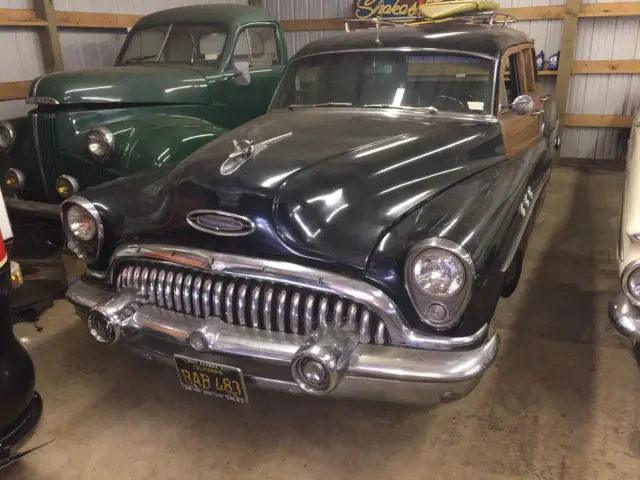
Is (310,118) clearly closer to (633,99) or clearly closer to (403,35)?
(403,35)

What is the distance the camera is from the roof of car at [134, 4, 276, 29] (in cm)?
511

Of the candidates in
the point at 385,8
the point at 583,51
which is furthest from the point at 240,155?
the point at 583,51

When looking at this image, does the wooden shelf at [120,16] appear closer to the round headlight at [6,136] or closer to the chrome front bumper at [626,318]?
the round headlight at [6,136]

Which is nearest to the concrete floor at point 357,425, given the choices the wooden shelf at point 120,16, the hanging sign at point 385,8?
the wooden shelf at point 120,16

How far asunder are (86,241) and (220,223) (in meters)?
0.78

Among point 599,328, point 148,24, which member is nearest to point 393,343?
point 599,328

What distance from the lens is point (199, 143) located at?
4113mm

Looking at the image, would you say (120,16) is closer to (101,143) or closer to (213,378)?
(101,143)

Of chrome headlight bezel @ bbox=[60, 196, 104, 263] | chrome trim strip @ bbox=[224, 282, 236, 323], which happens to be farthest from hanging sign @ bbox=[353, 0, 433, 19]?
chrome trim strip @ bbox=[224, 282, 236, 323]

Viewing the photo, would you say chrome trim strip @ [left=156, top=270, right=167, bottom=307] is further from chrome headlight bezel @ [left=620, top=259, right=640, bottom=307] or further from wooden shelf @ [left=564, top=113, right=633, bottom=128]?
wooden shelf @ [left=564, top=113, right=633, bottom=128]

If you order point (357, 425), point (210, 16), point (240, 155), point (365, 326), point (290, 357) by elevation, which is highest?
point (210, 16)

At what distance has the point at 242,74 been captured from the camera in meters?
5.07

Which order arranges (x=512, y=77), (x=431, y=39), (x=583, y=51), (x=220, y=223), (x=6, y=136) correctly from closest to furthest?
(x=220, y=223) → (x=431, y=39) → (x=512, y=77) → (x=6, y=136) → (x=583, y=51)

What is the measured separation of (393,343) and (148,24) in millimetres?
4470
